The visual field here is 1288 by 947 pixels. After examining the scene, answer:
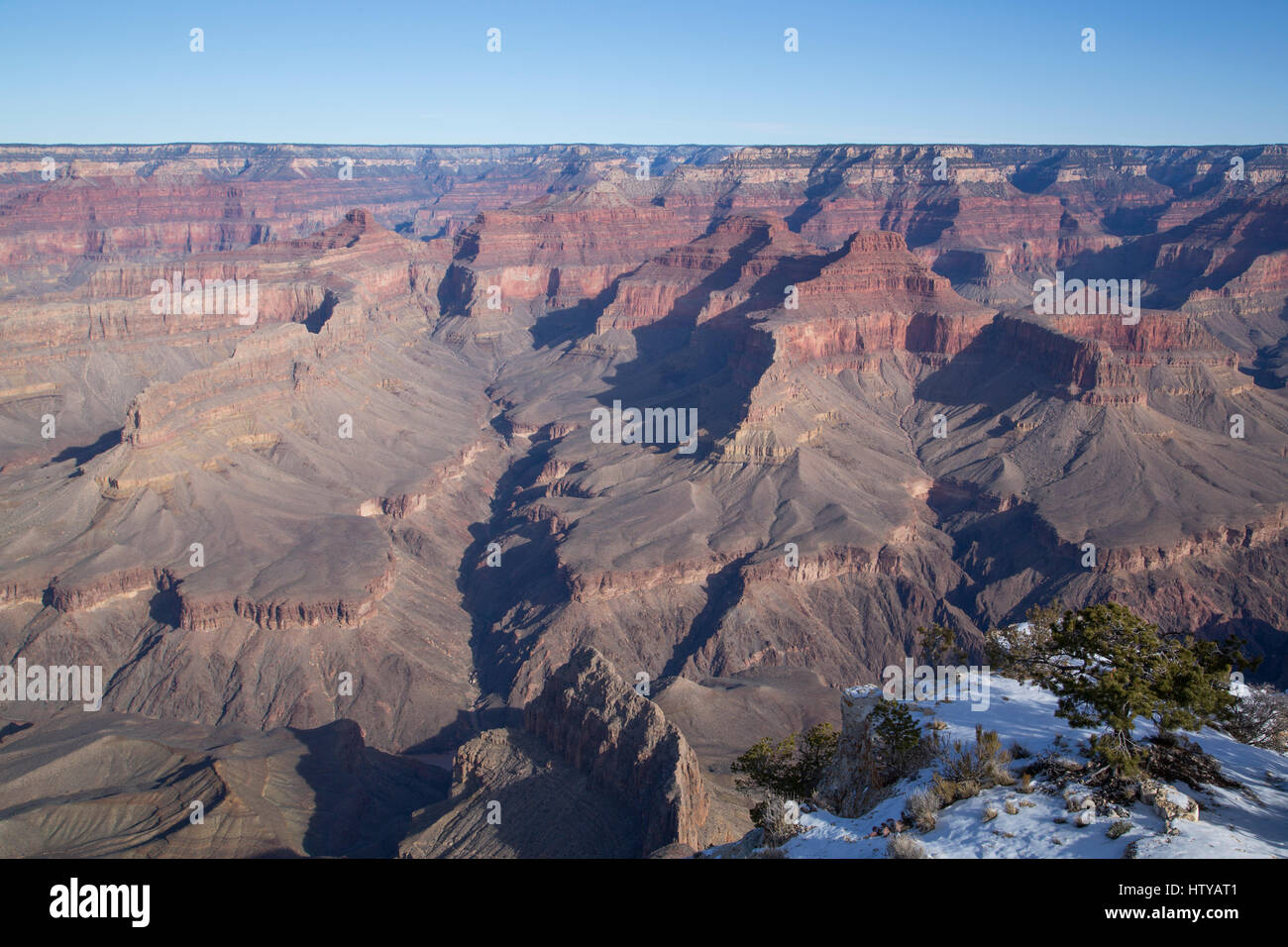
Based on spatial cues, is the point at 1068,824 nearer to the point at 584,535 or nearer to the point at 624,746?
the point at 624,746

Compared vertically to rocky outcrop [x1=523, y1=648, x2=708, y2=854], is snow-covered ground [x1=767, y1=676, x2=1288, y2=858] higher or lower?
higher

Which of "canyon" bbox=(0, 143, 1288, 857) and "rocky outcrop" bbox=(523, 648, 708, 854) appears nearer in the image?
"rocky outcrop" bbox=(523, 648, 708, 854)

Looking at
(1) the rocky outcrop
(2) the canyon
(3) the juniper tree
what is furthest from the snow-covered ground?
(1) the rocky outcrop

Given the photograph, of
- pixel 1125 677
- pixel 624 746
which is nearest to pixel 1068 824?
pixel 1125 677

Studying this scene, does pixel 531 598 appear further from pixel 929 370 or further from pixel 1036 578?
pixel 929 370

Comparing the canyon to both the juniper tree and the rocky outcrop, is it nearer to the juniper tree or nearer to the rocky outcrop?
the rocky outcrop

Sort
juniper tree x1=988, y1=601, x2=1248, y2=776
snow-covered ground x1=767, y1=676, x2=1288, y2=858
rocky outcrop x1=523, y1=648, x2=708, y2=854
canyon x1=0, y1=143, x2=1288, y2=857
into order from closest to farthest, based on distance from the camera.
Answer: snow-covered ground x1=767, y1=676, x2=1288, y2=858 < juniper tree x1=988, y1=601, x2=1248, y2=776 < rocky outcrop x1=523, y1=648, x2=708, y2=854 < canyon x1=0, y1=143, x2=1288, y2=857

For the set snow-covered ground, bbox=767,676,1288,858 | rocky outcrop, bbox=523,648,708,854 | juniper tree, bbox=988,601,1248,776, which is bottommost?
rocky outcrop, bbox=523,648,708,854

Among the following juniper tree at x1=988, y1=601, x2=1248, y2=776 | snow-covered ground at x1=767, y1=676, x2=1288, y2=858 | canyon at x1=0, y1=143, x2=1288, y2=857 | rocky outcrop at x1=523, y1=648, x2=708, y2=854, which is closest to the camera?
snow-covered ground at x1=767, y1=676, x2=1288, y2=858
